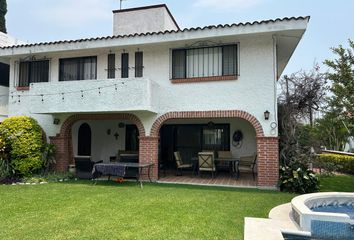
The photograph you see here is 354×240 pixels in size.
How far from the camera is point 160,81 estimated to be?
12961mm

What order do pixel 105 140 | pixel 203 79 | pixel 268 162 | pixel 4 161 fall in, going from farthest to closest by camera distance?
pixel 105 140 < pixel 4 161 < pixel 203 79 < pixel 268 162

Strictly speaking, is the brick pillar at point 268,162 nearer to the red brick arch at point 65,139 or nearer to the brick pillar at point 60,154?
the red brick arch at point 65,139

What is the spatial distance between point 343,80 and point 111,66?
10.6m

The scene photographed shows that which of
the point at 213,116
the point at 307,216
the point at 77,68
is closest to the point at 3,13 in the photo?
the point at 77,68

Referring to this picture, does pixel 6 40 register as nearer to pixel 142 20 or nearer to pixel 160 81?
pixel 142 20

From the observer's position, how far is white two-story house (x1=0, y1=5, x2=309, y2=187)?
1161cm

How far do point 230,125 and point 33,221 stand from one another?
465 inches

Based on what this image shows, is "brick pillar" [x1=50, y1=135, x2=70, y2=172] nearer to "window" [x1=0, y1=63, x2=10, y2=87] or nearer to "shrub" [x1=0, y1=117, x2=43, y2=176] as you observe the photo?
"shrub" [x1=0, y1=117, x2=43, y2=176]

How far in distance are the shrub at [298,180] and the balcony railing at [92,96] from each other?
6.15 m

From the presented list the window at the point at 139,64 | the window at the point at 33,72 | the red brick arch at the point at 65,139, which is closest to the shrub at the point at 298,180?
the window at the point at 139,64

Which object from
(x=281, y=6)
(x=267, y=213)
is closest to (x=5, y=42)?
(x=281, y=6)

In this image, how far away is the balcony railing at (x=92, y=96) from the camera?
474 inches

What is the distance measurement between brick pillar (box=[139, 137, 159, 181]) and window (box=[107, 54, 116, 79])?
3552 millimetres

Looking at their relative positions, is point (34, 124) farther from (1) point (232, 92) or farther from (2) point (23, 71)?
(1) point (232, 92)
